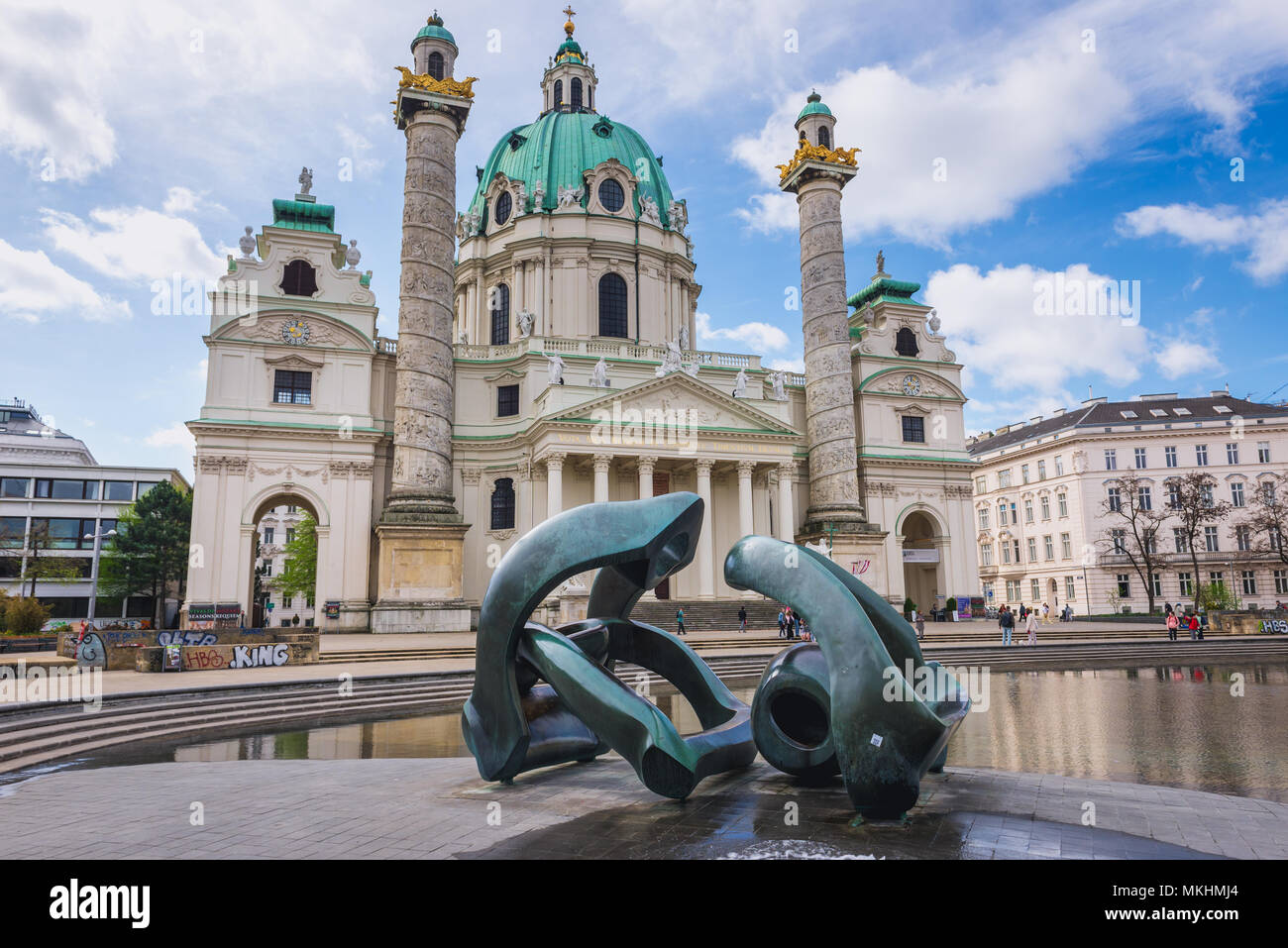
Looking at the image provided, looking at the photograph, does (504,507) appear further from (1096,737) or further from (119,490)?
(119,490)

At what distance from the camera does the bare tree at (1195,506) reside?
47094 mm

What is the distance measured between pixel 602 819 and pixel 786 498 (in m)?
35.0

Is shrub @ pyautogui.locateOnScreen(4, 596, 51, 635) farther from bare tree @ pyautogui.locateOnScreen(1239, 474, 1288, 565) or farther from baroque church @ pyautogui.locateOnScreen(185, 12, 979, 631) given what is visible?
bare tree @ pyautogui.locateOnScreen(1239, 474, 1288, 565)

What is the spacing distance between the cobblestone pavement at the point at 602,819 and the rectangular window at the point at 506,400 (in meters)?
36.0

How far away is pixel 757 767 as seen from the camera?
955 cm

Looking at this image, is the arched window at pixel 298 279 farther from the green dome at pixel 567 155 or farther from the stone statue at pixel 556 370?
the green dome at pixel 567 155

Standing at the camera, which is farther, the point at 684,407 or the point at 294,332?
the point at 684,407

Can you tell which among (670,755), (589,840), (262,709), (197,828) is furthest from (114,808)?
(262,709)

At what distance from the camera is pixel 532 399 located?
4362 cm

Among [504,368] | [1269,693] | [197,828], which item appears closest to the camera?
[197,828]

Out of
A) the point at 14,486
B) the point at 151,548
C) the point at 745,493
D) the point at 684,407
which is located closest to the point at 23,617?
the point at 151,548

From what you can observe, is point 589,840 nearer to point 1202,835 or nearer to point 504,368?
point 1202,835
